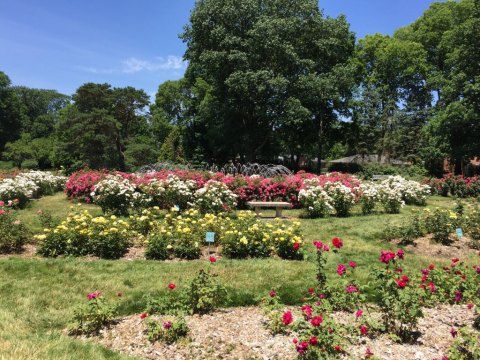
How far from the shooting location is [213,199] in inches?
409

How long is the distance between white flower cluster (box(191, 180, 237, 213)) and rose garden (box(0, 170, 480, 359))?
33 millimetres

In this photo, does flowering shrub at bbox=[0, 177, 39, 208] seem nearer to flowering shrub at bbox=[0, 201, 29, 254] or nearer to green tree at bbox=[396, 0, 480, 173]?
flowering shrub at bbox=[0, 201, 29, 254]

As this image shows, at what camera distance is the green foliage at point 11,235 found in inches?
274

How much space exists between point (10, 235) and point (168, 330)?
15.9 feet

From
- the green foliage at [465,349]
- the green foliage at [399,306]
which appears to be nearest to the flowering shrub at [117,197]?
the green foliage at [399,306]

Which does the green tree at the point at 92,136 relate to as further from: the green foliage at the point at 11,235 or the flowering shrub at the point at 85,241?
the flowering shrub at the point at 85,241

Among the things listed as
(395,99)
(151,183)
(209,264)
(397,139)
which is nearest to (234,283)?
(209,264)

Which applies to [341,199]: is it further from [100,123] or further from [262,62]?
[100,123]

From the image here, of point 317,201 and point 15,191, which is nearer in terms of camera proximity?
point 317,201

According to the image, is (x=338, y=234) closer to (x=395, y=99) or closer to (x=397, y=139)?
(x=397, y=139)

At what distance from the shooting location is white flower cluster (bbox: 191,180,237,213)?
10367 millimetres

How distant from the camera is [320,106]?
29906 mm

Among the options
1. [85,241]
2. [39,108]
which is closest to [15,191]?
[85,241]

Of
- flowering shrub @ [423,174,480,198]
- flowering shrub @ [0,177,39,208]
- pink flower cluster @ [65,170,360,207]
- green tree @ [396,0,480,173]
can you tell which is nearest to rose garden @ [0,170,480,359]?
pink flower cluster @ [65,170,360,207]
